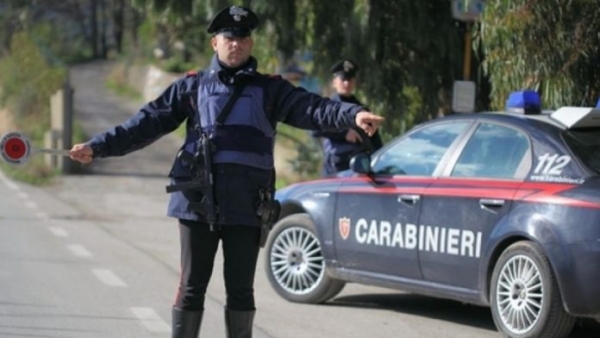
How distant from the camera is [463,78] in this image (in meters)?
14.4

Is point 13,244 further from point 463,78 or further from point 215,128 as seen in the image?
point 215,128

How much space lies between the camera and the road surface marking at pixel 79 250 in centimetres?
1231

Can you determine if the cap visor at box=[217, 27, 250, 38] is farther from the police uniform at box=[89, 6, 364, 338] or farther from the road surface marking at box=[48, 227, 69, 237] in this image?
the road surface marking at box=[48, 227, 69, 237]

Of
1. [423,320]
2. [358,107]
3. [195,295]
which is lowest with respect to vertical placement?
[423,320]

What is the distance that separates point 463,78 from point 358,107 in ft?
28.5

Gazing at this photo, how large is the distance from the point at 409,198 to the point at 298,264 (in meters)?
1.41

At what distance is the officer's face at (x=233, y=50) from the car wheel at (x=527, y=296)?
97.5 inches

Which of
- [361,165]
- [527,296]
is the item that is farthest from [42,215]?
[527,296]

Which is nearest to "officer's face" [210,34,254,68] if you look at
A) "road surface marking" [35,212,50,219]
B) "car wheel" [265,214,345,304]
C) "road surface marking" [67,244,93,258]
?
"car wheel" [265,214,345,304]

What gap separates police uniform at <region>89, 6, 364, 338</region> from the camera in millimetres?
6098

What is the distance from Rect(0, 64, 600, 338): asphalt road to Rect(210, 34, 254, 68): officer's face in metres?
2.55

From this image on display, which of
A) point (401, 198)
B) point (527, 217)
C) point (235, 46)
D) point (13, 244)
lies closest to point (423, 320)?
point (401, 198)

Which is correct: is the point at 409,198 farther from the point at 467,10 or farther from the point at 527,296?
the point at 467,10

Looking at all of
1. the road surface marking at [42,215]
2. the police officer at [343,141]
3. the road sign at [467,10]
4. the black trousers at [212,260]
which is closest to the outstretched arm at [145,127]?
the black trousers at [212,260]
